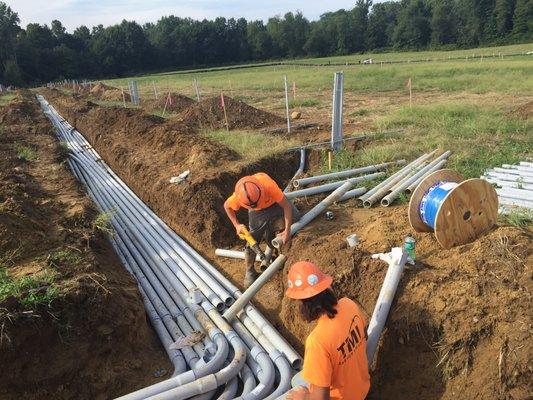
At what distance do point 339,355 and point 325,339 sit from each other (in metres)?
0.19

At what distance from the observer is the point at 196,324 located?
5574 mm

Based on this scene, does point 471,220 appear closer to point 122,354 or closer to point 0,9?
point 122,354

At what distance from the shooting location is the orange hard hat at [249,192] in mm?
5812

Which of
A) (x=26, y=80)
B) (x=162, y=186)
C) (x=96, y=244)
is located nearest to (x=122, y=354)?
(x=96, y=244)

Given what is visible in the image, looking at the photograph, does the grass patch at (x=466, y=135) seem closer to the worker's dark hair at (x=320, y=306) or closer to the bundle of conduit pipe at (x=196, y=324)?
the bundle of conduit pipe at (x=196, y=324)

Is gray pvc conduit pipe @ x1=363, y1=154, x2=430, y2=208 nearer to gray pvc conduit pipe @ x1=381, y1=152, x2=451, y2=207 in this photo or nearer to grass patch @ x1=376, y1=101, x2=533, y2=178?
gray pvc conduit pipe @ x1=381, y1=152, x2=451, y2=207

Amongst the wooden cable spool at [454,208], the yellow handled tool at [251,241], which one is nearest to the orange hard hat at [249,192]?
the yellow handled tool at [251,241]

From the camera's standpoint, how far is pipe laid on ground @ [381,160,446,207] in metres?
7.60

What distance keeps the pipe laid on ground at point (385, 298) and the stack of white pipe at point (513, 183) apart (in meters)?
2.93

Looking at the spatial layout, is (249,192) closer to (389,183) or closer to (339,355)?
(339,355)

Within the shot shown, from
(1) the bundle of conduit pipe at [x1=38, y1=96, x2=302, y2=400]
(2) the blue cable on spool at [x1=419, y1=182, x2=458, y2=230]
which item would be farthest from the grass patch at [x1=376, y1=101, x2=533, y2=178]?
(1) the bundle of conduit pipe at [x1=38, y1=96, x2=302, y2=400]

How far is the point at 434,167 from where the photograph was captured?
8695mm

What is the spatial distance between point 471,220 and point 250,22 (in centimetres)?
10938

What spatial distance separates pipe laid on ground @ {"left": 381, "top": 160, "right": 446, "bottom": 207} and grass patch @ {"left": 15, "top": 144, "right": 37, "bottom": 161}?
9.59 m
